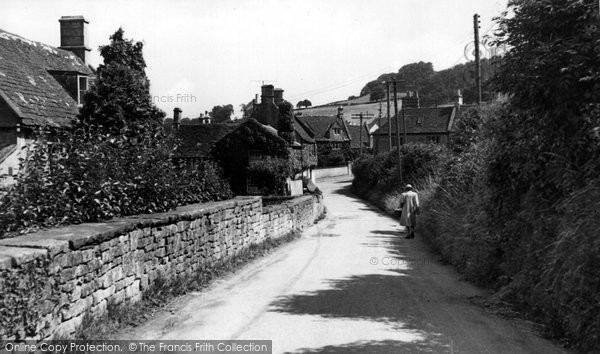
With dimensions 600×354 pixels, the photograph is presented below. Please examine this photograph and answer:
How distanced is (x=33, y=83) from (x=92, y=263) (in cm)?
1805

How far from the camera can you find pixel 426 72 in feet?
479

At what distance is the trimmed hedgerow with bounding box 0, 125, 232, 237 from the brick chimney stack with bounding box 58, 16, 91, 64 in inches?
878

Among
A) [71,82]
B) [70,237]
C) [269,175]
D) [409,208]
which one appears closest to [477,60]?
[409,208]

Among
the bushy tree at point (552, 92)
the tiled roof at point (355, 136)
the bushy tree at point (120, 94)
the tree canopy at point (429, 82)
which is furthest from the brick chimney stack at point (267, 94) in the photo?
the tree canopy at point (429, 82)

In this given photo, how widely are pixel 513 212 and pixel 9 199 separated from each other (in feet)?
25.2

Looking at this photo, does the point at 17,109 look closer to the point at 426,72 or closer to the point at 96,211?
the point at 96,211

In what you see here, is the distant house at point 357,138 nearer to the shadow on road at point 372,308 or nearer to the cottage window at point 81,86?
the cottage window at point 81,86

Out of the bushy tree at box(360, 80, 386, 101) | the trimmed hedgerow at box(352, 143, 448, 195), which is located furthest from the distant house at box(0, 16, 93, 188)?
the bushy tree at box(360, 80, 386, 101)

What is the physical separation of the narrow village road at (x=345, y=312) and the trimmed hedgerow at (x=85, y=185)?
5.69 ft

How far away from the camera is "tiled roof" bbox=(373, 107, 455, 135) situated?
68.3 m

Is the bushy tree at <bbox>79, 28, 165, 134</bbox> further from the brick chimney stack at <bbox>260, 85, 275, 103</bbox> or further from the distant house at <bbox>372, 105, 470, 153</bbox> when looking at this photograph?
the distant house at <bbox>372, 105, 470, 153</bbox>

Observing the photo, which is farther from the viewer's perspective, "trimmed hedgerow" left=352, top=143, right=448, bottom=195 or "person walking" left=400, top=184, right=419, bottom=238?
"trimmed hedgerow" left=352, top=143, right=448, bottom=195

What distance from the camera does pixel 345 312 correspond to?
7324mm

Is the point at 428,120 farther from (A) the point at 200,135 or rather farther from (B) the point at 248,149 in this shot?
(B) the point at 248,149
